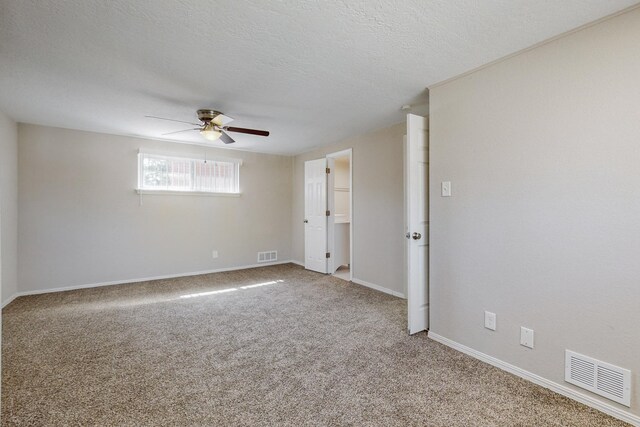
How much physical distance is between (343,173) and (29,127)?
499cm

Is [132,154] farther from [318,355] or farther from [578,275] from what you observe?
[578,275]

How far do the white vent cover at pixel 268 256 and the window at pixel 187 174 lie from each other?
1.32m

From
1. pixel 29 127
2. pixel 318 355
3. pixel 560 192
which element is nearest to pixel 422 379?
pixel 318 355

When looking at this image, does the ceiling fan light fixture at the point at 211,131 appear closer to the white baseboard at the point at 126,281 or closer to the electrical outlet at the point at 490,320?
the white baseboard at the point at 126,281

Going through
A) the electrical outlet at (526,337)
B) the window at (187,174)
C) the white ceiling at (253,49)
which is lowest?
the electrical outlet at (526,337)

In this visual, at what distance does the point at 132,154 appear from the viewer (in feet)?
15.3

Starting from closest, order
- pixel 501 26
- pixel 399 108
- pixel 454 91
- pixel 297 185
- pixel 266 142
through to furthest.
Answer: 1. pixel 501 26
2. pixel 454 91
3. pixel 399 108
4. pixel 266 142
5. pixel 297 185

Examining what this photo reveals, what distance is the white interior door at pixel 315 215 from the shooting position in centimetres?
534

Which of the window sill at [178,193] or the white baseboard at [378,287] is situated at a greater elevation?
the window sill at [178,193]

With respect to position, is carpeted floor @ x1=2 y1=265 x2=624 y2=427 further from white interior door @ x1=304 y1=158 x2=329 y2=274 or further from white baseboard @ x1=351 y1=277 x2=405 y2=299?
white interior door @ x1=304 y1=158 x2=329 y2=274

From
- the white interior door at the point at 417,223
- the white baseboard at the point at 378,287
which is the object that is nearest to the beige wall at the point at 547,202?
the white interior door at the point at 417,223

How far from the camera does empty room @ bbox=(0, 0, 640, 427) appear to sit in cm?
177

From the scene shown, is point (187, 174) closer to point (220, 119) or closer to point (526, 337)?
point (220, 119)

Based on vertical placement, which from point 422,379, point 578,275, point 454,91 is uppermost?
point 454,91
